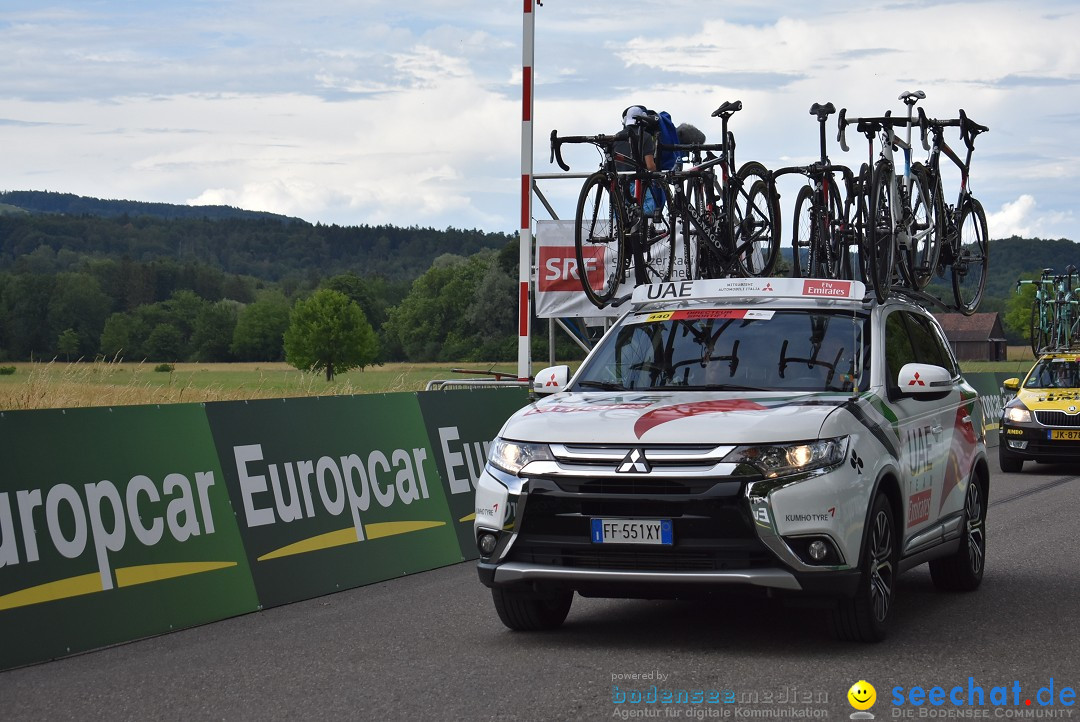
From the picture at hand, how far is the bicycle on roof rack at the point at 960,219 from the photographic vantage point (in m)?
13.6

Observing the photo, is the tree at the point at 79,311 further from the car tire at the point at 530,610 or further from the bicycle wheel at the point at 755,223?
the car tire at the point at 530,610

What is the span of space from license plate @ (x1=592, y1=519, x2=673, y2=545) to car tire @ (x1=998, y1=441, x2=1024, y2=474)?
15401 mm

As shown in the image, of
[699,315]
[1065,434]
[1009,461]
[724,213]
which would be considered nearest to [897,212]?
[724,213]

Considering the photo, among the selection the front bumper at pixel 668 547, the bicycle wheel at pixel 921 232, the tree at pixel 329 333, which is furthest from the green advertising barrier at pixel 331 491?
the tree at pixel 329 333

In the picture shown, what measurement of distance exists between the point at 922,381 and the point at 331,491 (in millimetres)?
4185

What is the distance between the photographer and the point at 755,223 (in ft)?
45.8

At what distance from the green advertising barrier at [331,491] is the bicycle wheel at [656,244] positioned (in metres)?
2.78

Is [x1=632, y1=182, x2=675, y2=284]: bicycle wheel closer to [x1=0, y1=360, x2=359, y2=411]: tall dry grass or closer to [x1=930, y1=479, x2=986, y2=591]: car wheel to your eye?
[x1=930, y1=479, x2=986, y2=591]: car wheel

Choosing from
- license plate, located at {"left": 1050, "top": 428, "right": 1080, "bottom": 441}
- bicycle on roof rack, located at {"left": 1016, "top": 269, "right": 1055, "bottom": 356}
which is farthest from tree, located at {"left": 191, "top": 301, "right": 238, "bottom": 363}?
license plate, located at {"left": 1050, "top": 428, "right": 1080, "bottom": 441}

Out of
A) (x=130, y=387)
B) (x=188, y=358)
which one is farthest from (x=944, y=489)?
(x=188, y=358)

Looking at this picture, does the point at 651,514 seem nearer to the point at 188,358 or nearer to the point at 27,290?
the point at 27,290

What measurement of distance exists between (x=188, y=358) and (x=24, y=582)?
4627 inches

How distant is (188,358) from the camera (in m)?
122

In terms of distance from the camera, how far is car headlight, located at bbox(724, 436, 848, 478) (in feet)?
22.3
